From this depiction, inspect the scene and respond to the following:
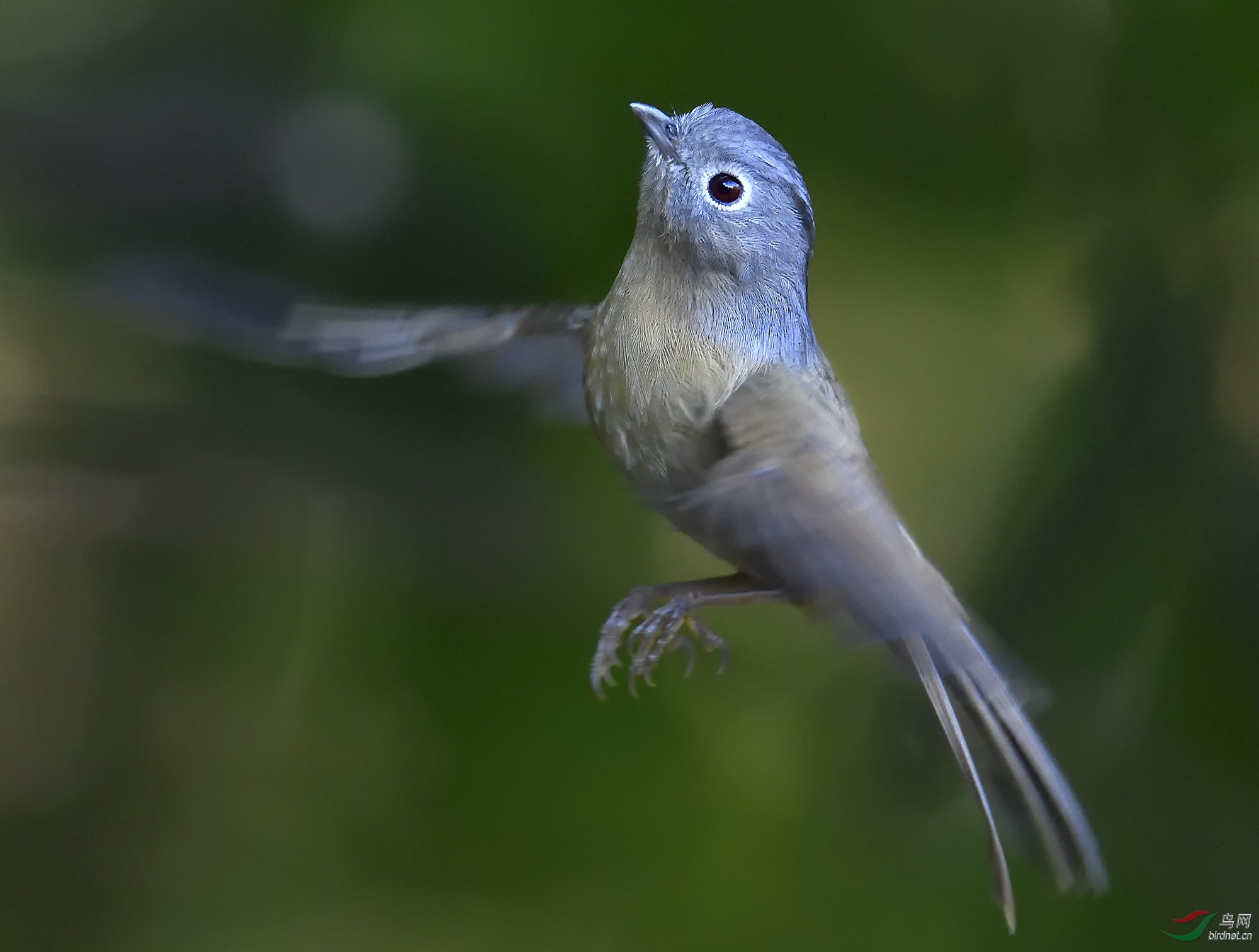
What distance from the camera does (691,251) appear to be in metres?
0.95

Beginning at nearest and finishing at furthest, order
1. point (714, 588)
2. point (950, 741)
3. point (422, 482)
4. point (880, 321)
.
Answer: point (950, 741) < point (714, 588) < point (422, 482) < point (880, 321)

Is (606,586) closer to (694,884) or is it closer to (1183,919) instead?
(694,884)

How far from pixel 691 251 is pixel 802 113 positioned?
51cm

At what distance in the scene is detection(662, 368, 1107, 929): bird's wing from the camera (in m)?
0.74

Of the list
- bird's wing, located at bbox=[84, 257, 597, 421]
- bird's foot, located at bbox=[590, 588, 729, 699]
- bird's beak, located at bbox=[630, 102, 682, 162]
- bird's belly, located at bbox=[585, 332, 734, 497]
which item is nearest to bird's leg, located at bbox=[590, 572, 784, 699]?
bird's foot, located at bbox=[590, 588, 729, 699]

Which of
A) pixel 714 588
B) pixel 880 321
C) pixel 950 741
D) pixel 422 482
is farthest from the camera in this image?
pixel 880 321

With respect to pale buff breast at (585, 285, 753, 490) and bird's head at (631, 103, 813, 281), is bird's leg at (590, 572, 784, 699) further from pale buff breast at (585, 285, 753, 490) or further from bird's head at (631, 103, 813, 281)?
bird's head at (631, 103, 813, 281)

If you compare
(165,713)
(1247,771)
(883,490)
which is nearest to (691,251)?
(883,490)

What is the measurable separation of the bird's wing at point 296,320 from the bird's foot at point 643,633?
0.31m

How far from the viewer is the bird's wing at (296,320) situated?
969mm

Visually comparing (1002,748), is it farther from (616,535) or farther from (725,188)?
(616,535)

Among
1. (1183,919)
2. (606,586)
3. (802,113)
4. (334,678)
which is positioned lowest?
(1183,919)

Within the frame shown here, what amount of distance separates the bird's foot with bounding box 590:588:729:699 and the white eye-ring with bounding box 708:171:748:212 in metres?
0.38

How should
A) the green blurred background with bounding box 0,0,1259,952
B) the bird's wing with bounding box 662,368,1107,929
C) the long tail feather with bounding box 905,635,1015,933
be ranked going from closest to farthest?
the bird's wing with bounding box 662,368,1107,929
the long tail feather with bounding box 905,635,1015,933
the green blurred background with bounding box 0,0,1259,952
